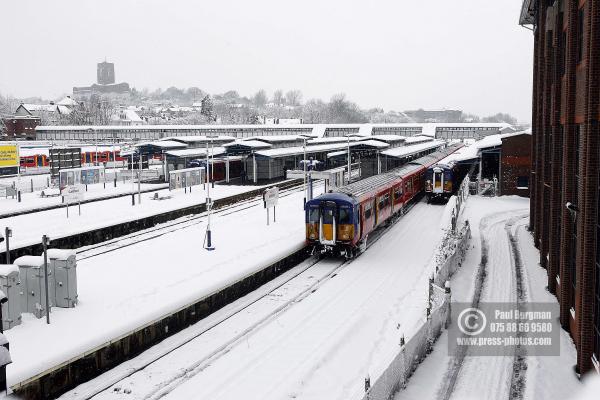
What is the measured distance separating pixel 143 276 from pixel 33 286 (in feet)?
17.3

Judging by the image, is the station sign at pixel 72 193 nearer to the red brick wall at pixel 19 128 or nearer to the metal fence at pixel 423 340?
the metal fence at pixel 423 340

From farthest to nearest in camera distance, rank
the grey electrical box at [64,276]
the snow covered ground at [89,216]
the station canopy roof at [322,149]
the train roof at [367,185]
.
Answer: the station canopy roof at [322,149]
the snow covered ground at [89,216]
the train roof at [367,185]
the grey electrical box at [64,276]

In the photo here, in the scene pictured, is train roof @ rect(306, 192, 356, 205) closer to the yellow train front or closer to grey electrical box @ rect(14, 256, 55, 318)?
the yellow train front

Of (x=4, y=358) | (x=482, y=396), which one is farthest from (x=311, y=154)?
(x=4, y=358)

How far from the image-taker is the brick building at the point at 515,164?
47.3 m

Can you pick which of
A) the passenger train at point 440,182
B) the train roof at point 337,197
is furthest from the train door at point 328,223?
the passenger train at point 440,182

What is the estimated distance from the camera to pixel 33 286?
17.0m

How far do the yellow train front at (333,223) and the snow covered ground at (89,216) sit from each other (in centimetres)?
1152

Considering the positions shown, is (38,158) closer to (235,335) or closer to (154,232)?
(154,232)

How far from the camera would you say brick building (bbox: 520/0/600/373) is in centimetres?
1387

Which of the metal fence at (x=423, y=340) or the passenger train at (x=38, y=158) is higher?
the passenger train at (x=38, y=158)

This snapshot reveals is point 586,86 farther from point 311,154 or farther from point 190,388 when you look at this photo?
point 311,154

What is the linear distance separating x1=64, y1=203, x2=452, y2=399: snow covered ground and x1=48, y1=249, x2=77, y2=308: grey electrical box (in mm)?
3424

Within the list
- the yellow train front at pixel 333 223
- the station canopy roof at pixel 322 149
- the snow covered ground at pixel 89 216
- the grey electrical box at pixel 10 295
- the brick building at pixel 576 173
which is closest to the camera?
the brick building at pixel 576 173
